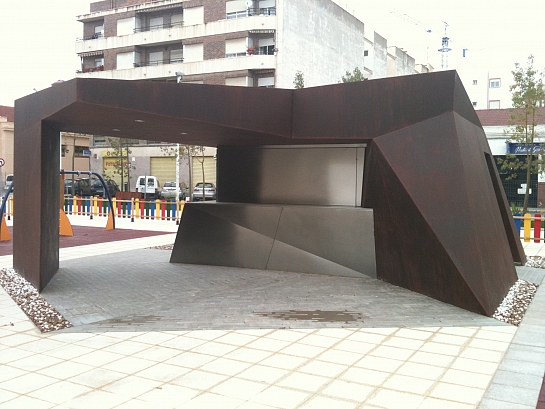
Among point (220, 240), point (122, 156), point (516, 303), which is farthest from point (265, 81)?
point (516, 303)

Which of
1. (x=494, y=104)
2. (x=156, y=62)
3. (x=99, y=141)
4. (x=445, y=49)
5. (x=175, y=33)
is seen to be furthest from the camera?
(x=445, y=49)

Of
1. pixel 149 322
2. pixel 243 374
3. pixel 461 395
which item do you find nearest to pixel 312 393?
pixel 243 374

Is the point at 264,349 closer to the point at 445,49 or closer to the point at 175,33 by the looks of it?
the point at 175,33

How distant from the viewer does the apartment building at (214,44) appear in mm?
38344

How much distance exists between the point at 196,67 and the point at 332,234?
1301 inches

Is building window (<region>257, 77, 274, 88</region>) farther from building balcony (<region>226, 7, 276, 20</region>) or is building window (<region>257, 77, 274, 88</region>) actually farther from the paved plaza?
the paved plaza

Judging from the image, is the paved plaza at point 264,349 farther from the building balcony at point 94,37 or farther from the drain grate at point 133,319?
the building balcony at point 94,37

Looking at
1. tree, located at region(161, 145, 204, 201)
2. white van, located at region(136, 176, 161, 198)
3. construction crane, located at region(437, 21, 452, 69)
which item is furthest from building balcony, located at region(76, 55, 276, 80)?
construction crane, located at region(437, 21, 452, 69)

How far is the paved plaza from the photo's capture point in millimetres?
4520

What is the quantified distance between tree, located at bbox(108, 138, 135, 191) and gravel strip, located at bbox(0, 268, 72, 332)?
30286 mm

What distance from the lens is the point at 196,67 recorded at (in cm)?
4066

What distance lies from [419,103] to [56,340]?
602 centimetres

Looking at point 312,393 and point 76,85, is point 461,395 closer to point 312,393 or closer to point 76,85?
point 312,393

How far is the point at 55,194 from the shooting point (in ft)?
31.4
